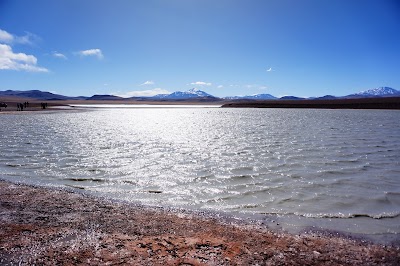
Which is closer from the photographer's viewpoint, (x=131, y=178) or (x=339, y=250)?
(x=339, y=250)

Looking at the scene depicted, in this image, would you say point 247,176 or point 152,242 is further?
point 247,176

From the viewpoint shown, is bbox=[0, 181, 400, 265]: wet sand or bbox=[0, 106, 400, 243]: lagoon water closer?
bbox=[0, 181, 400, 265]: wet sand

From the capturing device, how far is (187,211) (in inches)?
320

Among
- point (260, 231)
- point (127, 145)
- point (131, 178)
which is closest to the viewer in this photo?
point (260, 231)

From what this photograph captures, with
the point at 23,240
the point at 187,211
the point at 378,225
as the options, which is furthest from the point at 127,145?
the point at 378,225

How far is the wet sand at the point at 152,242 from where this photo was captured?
17.7 feet

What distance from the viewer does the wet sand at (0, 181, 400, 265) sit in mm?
5410

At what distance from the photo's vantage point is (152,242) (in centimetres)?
609

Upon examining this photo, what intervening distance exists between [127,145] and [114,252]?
1468cm

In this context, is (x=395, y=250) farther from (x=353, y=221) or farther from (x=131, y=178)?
(x=131, y=178)

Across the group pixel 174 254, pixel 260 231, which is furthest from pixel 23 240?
pixel 260 231

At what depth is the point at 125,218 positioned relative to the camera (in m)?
7.41

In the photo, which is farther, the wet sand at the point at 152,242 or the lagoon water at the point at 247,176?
the lagoon water at the point at 247,176

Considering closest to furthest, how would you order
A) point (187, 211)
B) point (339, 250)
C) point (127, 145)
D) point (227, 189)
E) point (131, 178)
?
point (339, 250), point (187, 211), point (227, 189), point (131, 178), point (127, 145)
